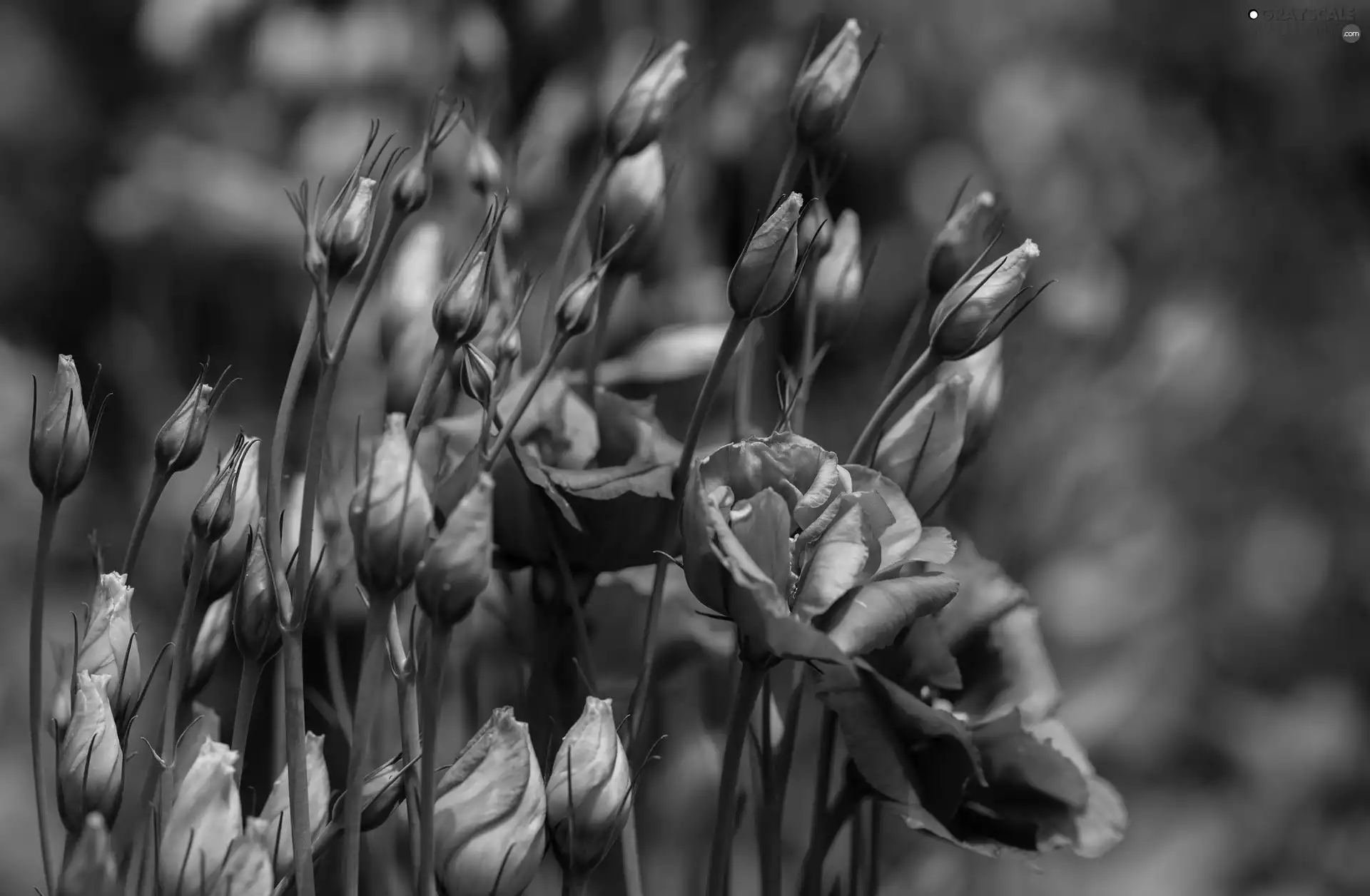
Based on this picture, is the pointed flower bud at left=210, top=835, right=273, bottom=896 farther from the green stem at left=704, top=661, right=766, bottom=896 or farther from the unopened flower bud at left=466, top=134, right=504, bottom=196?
the unopened flower bud at left=466, top=134, right=504, bottom=196

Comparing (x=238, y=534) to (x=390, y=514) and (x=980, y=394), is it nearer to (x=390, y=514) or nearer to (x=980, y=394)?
(x=390, y=514)

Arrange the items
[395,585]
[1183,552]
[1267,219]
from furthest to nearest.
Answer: [1267,219] < [1183,552] < [395,585]

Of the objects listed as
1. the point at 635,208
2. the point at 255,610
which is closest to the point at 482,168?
the point at 635,208

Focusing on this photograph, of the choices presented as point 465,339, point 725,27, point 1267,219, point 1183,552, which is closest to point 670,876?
point 465,339

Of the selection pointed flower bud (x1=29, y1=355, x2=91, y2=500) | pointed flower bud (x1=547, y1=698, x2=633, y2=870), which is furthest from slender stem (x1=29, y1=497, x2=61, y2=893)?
pointed flower bud (x1=547, y1=698, x2=633, y2=870)

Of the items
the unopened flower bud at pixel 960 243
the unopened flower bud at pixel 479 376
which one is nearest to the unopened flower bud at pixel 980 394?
the unopened flower bud at pixel 960 243

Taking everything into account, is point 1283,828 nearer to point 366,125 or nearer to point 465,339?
point 366,125

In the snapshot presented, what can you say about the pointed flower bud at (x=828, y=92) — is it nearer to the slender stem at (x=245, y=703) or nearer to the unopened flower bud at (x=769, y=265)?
the unopened flower bud at (x=769, y=265)
